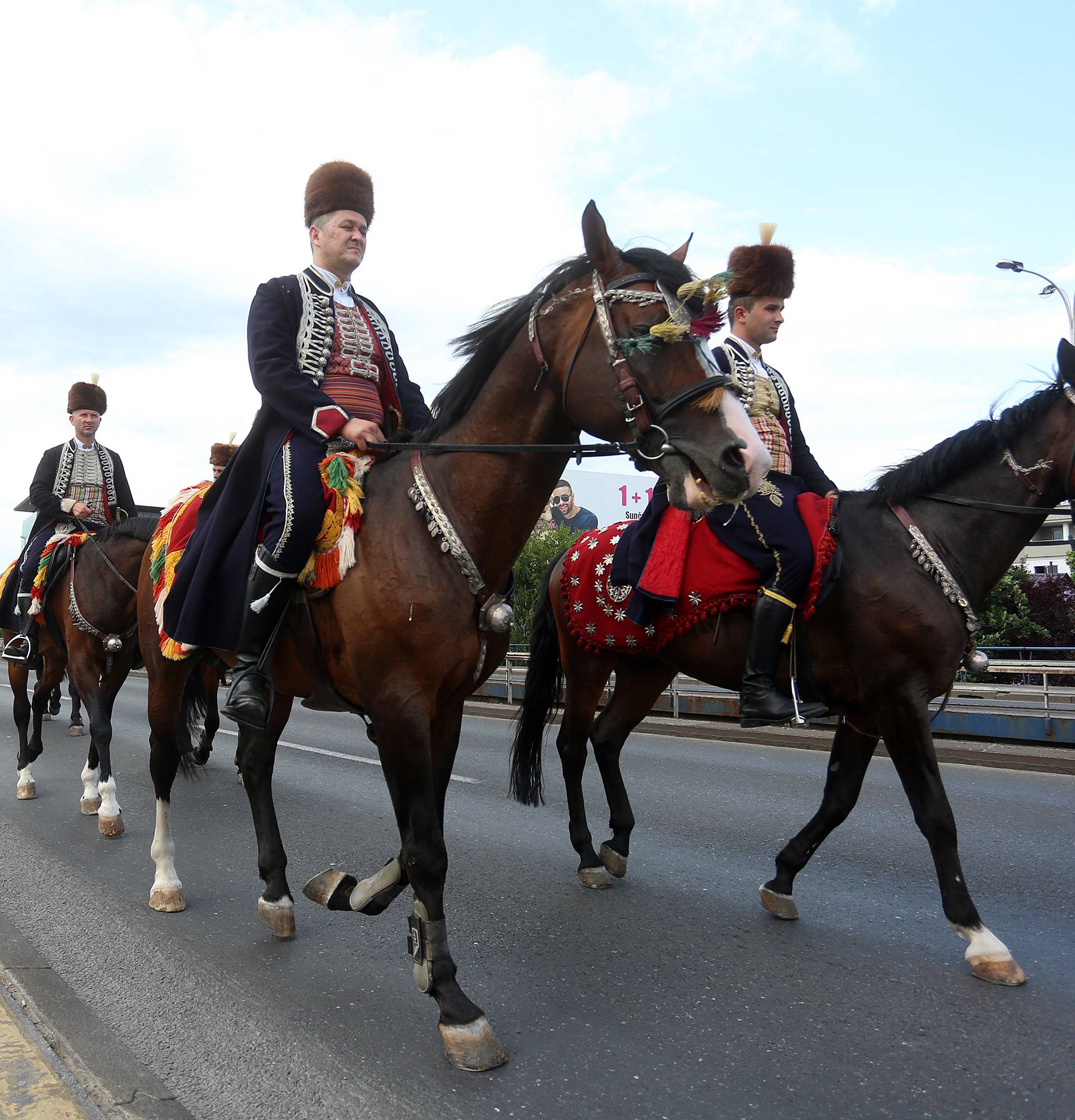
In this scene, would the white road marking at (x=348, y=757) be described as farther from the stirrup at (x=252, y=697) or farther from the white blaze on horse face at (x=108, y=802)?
the stirrup at (x=252, y=697)

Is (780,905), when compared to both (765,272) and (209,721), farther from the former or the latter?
(209,721)

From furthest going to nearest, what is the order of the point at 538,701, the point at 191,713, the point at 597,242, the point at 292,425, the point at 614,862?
the point at 191,713 < the point at 538,701 < the point at 614,862 < the point at 292,425 < the point at 597,242

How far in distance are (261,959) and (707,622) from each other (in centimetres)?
267

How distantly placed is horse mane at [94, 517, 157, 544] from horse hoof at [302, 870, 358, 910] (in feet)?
15.4

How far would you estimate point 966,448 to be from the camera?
A: 4754 millimetres

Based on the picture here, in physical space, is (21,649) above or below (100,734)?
above

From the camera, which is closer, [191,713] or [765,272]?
[765,272]

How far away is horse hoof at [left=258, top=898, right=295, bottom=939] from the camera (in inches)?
175

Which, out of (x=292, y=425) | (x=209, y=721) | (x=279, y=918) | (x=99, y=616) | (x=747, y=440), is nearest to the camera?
(x=747, y=440)

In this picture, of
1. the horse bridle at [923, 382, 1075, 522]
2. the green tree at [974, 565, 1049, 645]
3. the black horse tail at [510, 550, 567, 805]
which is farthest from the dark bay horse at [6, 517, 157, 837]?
the green tree at [974, 565, 1049, 645]

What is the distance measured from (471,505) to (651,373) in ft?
2.82

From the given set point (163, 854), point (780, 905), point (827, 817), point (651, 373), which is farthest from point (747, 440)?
point (163, 854)

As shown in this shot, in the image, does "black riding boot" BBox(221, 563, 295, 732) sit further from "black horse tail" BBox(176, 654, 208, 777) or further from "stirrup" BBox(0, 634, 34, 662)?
"stirrup" BBox(0, 634, 34, 662)

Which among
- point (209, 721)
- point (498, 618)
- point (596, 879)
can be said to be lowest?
point (209, 721)
